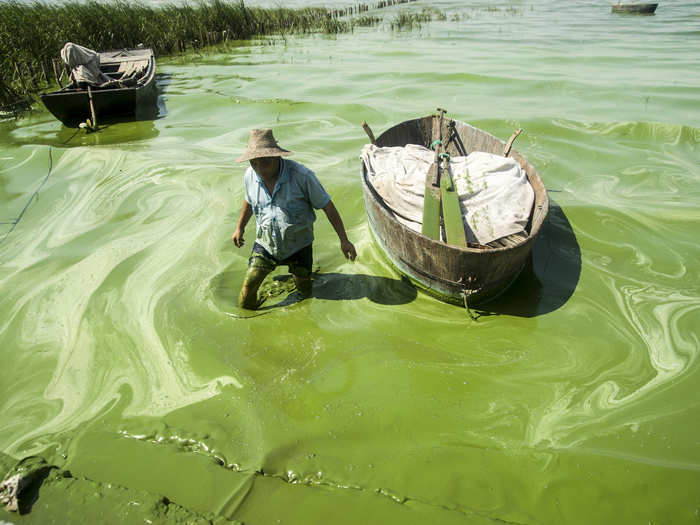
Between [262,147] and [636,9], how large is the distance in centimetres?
2658

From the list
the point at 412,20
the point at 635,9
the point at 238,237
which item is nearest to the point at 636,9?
the point at 635,9

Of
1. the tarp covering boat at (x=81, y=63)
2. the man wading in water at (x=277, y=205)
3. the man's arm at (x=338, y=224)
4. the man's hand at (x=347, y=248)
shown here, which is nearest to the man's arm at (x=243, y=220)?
the man wading in water at (x=277, y=205)

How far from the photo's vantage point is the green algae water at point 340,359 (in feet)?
7.97

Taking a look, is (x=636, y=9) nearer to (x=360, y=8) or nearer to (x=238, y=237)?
(x=360, y=8)

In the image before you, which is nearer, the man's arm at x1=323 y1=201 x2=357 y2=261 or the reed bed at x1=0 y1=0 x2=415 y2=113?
the man's arm at x1=323 y1=201 x2=357 y2=261

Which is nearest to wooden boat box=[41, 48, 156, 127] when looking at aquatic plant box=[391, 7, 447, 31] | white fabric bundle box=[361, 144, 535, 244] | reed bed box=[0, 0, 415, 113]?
reed bed box=[0, 0, 415, 113]

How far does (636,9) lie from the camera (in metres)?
21.1

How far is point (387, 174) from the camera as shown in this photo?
15.1ft

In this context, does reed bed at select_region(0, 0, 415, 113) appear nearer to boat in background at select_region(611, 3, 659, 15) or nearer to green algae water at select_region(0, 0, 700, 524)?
green algae water at select_region(0, 0, 700, 524)

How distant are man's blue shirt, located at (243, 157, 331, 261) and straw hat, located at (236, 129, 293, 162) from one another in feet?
0.66

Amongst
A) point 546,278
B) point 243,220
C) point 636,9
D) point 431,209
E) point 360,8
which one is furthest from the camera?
point 360,8

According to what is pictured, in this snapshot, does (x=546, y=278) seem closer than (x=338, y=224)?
No

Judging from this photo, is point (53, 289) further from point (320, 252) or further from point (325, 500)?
point (325, 500)

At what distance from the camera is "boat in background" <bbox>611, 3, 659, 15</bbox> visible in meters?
20.8
